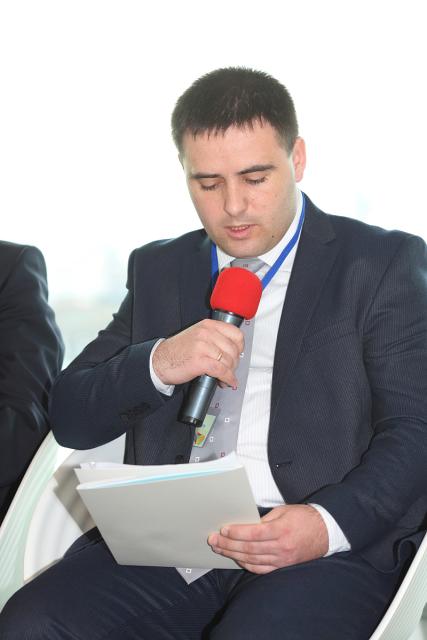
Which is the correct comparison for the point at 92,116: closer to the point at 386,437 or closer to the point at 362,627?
the point at 386,437

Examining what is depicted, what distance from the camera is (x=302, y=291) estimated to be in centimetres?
185

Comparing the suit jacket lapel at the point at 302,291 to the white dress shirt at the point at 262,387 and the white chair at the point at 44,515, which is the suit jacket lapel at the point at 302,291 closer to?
the white dress shirt at the point at 262,387

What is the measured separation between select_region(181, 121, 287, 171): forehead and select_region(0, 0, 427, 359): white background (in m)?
1.39

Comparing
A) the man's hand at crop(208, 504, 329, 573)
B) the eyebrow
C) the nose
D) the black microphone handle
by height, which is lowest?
the man's hand at crop(208, 504, 329, 573)

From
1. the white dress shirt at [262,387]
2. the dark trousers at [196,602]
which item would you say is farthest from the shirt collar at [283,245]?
the dark trousers at [196,602]

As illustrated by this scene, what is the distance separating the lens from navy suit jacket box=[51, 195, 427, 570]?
1.66m

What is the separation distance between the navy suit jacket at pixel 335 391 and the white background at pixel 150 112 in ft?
4.20

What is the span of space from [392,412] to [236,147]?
620mm

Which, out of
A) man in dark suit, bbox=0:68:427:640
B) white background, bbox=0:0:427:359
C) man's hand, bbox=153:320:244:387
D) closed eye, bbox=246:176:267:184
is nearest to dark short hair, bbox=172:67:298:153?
man in dark suit, bbox=0:68:427:640

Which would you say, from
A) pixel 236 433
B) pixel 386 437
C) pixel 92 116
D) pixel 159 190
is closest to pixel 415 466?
pixel 386 437

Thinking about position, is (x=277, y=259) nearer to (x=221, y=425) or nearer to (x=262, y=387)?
(x=262, y=387)

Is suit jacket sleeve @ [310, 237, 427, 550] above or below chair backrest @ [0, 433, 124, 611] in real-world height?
above

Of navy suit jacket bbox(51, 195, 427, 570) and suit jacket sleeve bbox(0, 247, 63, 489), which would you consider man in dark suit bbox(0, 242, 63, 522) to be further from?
navy suit jacket bbox(51, 195, 427, 570)

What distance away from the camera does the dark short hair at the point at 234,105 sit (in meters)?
1.82
